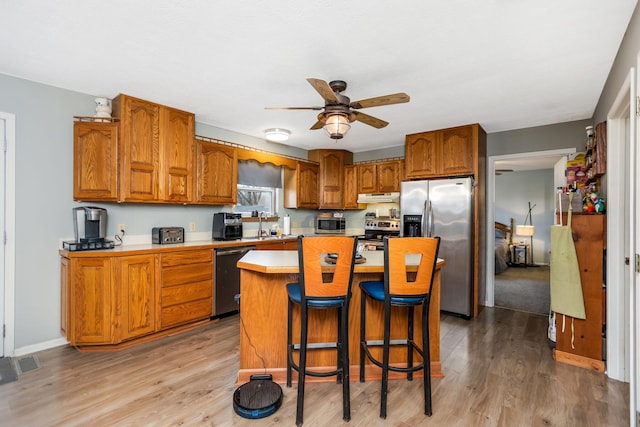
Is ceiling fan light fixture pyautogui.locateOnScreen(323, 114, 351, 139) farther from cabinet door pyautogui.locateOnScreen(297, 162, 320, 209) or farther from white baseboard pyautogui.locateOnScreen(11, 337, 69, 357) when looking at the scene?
white baseboard pyautogui.locateOnScreen(11, 337, 69, 357)

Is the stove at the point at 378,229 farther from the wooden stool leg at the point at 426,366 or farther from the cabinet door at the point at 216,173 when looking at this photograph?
the wooden stool leg at the point at 426,366

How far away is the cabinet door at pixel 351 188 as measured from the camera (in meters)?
5.59

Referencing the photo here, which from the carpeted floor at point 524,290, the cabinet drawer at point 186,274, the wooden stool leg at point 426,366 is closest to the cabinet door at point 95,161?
the cabinet drawer at point 186,274

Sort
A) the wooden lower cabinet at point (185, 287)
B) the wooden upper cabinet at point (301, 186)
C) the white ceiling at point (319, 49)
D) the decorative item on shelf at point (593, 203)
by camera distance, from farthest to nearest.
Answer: the wooden upper cabinet at point (301, 186) < the wooden lower cabinet at point (185, 287) < the decorative item on shelf at point (593, 203) < the white ceiling at point (319, 49)

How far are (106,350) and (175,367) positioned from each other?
837 millimetres

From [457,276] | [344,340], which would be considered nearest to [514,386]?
[344,340]

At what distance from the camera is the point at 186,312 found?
337 cm

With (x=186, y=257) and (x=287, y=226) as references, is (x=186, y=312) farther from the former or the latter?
(x=287, y=226)

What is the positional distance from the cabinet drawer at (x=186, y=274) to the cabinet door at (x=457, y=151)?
327 cm

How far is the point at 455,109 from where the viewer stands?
136 inches

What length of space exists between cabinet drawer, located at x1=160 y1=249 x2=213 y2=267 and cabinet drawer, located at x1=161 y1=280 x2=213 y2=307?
250 mm

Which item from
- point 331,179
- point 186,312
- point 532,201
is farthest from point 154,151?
point 532,201

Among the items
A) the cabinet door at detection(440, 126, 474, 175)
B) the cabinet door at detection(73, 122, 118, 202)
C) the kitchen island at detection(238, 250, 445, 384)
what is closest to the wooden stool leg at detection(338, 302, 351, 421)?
the kitchen island at detection(238, 250, 445, 384)

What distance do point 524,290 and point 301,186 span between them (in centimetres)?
415
